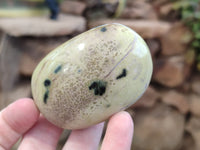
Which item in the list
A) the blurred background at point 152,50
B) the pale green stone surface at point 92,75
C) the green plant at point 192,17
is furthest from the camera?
the green plant at point 192,17

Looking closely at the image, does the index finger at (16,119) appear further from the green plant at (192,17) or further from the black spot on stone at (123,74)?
the green plant at (192,17)

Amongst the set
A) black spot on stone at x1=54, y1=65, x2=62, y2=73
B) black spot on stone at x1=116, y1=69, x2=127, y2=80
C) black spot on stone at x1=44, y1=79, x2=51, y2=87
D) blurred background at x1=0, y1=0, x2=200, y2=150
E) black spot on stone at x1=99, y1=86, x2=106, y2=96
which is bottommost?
blurred background at x1=0, y1=0, x2=200, y2=150

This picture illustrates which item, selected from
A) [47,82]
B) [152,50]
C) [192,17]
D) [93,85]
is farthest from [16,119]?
[192,17]

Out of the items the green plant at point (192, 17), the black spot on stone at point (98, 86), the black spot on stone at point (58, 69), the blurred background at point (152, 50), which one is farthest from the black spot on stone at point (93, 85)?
the green plant at point (192, 17)

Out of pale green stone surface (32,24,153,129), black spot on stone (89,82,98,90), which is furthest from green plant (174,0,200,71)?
black spot on stone (89,82,98,90)

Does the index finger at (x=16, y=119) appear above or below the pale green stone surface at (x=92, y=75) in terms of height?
below

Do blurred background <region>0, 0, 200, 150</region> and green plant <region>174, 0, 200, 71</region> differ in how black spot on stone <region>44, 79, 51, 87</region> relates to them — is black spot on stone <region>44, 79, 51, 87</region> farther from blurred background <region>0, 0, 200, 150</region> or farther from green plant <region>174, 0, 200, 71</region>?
green plant <region>174, 0, 200, 71</region>

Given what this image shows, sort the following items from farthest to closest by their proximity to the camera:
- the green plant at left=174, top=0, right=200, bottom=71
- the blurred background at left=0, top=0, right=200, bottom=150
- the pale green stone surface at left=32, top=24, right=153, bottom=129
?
the green plant at left=174, top=0, right=200, bottom=71, the blurred background at left=0, top=0, right=200, bottom=150, the pale green stone surface at left=32, top=24, right=153, bottom=129

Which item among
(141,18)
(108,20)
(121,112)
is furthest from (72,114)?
(141,18)

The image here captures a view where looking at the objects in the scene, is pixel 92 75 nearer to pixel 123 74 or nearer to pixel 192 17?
pixel 123 74

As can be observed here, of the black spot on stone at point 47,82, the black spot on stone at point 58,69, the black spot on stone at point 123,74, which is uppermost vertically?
the black spot on stone at point 58,69
